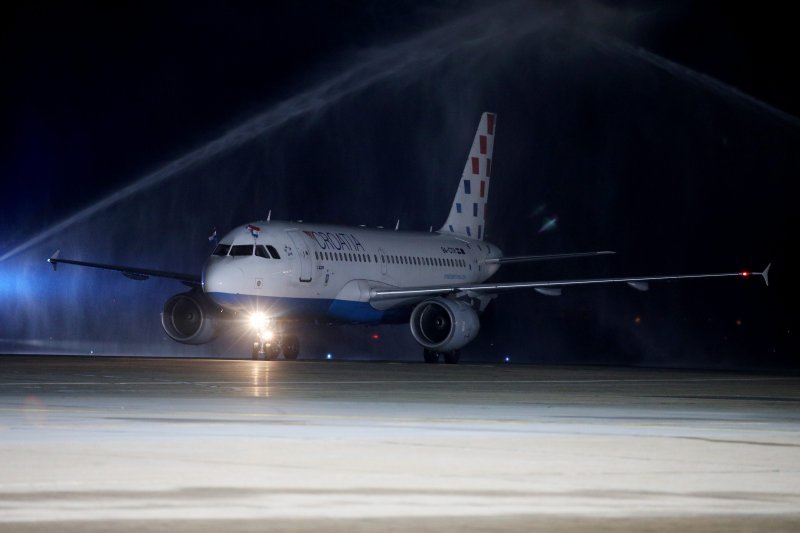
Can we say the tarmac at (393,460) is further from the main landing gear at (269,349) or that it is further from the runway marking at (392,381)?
the main landing gear at (269,349)

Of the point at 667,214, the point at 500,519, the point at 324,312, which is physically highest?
the point at 667,214

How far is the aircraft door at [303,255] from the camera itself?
47594 mm

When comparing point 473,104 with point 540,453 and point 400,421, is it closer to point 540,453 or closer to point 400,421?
point 400,421

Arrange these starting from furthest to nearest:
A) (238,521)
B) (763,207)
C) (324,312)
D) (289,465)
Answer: (763,207) → (324,312) → (289,465) → (238,521)

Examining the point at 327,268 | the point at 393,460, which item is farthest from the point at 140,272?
the point at 393,460

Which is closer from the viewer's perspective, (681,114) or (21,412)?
(21,412)

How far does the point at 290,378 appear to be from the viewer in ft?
107

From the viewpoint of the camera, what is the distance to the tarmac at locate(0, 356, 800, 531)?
10.8m

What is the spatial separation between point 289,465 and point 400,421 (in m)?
5.88

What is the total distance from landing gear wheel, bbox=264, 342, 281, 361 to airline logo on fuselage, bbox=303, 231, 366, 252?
11.4 feet

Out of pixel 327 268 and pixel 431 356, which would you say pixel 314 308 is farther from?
pixel 431 356

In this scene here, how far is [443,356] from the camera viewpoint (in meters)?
49.3

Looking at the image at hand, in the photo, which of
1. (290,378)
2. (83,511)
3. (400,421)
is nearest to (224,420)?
(400,421)

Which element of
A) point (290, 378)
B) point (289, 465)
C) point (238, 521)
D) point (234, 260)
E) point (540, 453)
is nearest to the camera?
point (238, 521)
